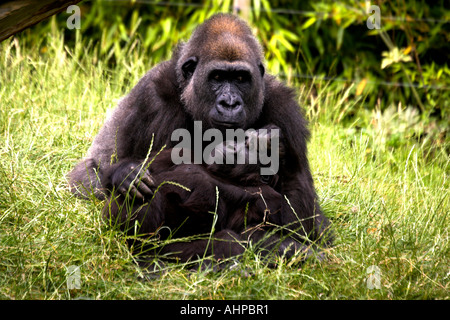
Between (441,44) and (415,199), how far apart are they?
10.8ft

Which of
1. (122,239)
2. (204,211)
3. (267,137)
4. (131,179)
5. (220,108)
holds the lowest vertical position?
(122,239)

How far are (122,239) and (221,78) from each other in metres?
1.15

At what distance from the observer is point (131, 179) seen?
3.43 metres

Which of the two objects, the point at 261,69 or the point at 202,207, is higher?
the point at 261,69

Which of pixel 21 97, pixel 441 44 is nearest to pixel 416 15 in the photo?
pixel 441 44

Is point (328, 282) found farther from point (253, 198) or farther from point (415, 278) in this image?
point (253, 198)

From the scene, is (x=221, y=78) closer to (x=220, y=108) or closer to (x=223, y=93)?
(x=223, y=93)

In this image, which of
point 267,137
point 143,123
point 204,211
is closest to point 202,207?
point 204,211

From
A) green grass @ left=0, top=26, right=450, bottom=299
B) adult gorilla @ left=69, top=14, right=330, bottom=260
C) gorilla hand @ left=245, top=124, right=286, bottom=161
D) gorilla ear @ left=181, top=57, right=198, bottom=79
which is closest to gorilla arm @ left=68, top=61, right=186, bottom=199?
adult gorilla @ left=69, top=14, right=330, bottom=260

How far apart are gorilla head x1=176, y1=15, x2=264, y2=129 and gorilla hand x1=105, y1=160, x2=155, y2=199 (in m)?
0.51

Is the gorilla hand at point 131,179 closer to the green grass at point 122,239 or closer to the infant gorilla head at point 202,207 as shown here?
the infant gorilla head at point 202,207

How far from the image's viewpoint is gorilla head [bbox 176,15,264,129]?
11.7 feet

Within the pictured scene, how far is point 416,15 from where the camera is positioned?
6918 mm

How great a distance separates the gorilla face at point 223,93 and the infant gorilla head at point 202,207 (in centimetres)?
19
